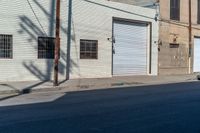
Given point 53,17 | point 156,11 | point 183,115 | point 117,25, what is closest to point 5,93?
point 53,17

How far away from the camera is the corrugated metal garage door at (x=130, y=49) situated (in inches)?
1193

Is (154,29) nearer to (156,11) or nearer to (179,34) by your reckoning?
(156,11)

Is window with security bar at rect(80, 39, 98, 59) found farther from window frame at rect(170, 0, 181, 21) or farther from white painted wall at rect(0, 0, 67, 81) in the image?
window frame at rect(170, 0, 181, 21)

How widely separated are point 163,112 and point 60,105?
342 centimetres

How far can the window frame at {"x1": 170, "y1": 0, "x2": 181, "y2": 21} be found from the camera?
3530cm

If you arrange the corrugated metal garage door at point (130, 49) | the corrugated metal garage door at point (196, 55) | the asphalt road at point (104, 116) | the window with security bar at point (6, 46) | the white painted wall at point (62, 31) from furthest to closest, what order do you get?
1. the corrugated metal garage door at point (196, 55)
2. the corrugated metal garage door at point (130, 49)
3. the white painted wall at point (62, 31)
4. the window with security bar at point (6, 46)
5. the asphalt road at point (104, 116)

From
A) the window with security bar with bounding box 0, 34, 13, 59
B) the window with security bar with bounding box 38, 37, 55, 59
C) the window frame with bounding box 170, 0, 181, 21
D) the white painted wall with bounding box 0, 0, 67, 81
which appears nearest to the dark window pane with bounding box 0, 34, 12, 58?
the window with security bar with bounding box 0, 34, 13, 59

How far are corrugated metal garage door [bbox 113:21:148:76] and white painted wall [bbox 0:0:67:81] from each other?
6.26m

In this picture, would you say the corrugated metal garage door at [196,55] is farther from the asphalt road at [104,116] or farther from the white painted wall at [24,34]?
the asphalt road at [104,116]

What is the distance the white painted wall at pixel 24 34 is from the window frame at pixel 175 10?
1314 centimetres

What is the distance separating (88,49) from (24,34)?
525 cm

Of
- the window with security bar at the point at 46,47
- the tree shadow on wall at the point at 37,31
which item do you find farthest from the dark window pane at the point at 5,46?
the window with security bar at the point at 46,47

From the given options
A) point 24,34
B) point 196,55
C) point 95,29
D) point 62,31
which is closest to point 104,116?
point 24,34

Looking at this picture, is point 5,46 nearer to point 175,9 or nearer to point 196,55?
point 175,9
